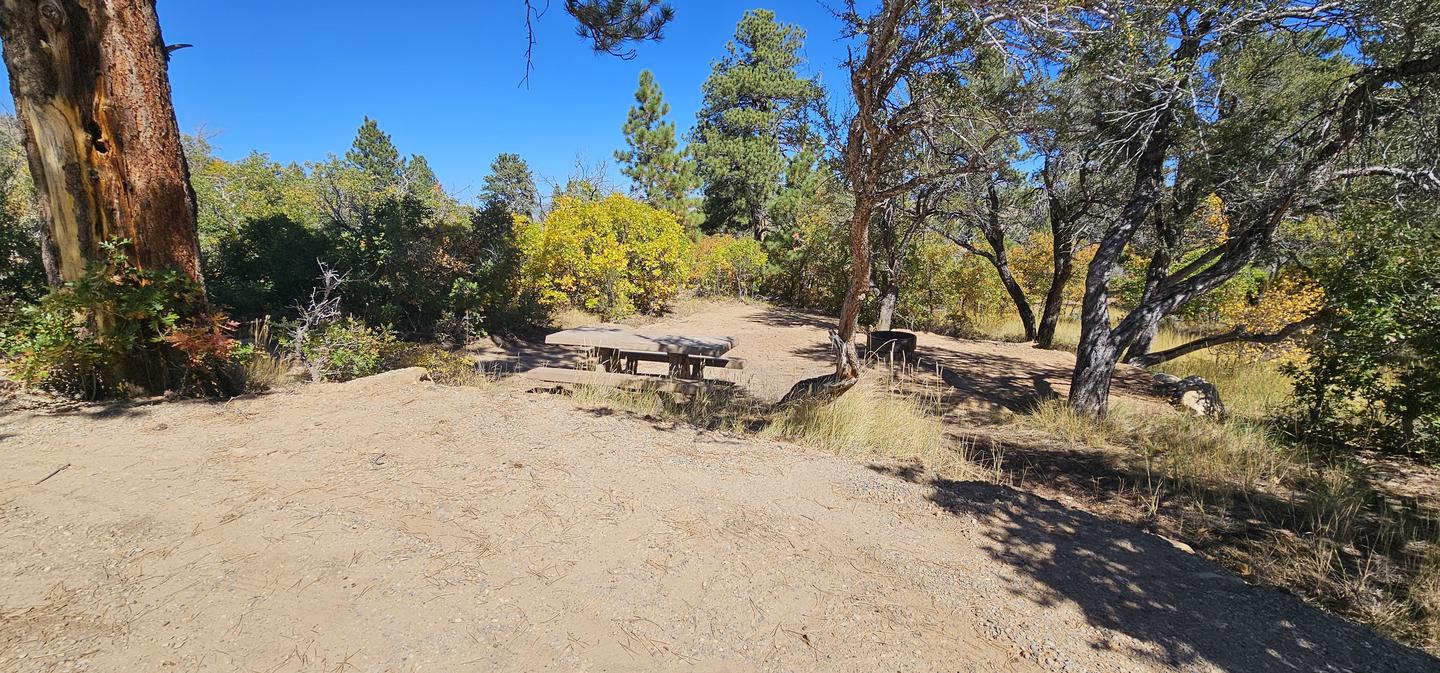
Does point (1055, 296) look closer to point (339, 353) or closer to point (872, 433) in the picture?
point (872, 433)

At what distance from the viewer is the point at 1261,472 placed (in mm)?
4590

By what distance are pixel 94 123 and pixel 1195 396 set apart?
35.2 feet

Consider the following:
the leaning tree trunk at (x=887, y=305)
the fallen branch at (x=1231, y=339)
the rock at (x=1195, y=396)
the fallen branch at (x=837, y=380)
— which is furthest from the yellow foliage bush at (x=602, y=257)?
the rock at (x=1195, y=396)

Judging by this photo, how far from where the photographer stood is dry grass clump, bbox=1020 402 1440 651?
2.75m

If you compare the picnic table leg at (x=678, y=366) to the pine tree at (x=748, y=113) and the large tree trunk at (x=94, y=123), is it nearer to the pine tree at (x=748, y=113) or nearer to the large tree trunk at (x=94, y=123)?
the large tree trunk at (x=94, y=123)

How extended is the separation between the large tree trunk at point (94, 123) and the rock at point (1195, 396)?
396 inches

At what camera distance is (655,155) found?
23672mm

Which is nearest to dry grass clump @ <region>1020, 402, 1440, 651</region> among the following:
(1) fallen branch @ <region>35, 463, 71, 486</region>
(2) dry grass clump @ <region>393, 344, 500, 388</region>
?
(2) dry grass clump @ <region>393, 344, 500, 388</region>

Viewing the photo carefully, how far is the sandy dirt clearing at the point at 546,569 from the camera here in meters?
1.98

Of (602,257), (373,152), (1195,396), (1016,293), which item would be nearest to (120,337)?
(602,257)

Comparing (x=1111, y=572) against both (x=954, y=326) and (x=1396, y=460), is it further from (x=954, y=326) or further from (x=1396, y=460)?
(x=954, y=326)

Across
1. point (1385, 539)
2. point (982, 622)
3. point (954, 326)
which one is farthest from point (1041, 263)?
point (982, 622)

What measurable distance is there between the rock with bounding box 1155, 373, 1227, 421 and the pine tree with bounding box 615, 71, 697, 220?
61.7ft

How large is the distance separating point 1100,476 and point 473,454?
4.93 m
